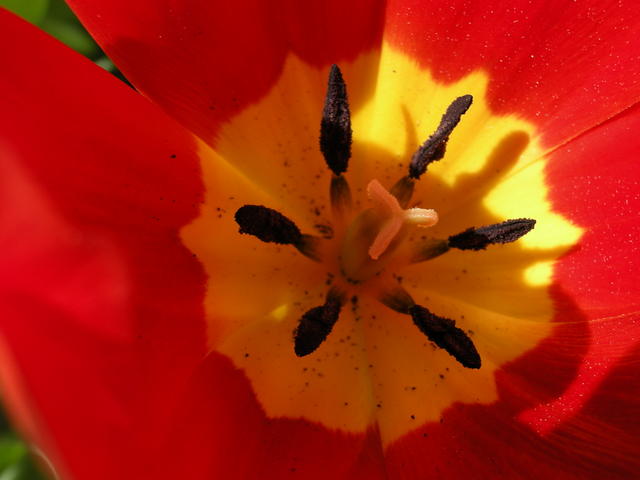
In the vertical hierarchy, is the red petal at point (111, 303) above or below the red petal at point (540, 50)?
below

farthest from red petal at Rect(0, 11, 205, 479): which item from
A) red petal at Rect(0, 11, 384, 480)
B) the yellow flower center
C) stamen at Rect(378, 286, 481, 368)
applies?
stamen at Rect(378, 286, 481, 368)

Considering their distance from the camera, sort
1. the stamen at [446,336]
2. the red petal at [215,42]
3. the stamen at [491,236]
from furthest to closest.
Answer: the stamen at [491,236]
the stamen at [446,336]
the red petal at [215,42]

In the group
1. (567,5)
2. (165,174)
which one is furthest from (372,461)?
(567,5)

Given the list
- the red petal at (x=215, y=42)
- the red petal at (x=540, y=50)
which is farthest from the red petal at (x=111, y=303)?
the red petal at (x=540, y=50)

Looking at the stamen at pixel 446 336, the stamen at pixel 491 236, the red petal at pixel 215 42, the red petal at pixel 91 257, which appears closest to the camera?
the red petal at pixel 91 257

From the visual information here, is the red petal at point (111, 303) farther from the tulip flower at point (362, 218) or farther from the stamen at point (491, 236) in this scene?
the stamen at point (491, 236)

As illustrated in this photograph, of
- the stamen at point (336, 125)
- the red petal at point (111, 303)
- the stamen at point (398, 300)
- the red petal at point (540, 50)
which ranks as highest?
the red petal at point (540, 50)

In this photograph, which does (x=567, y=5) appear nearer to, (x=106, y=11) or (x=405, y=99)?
(x=405, y=99)
